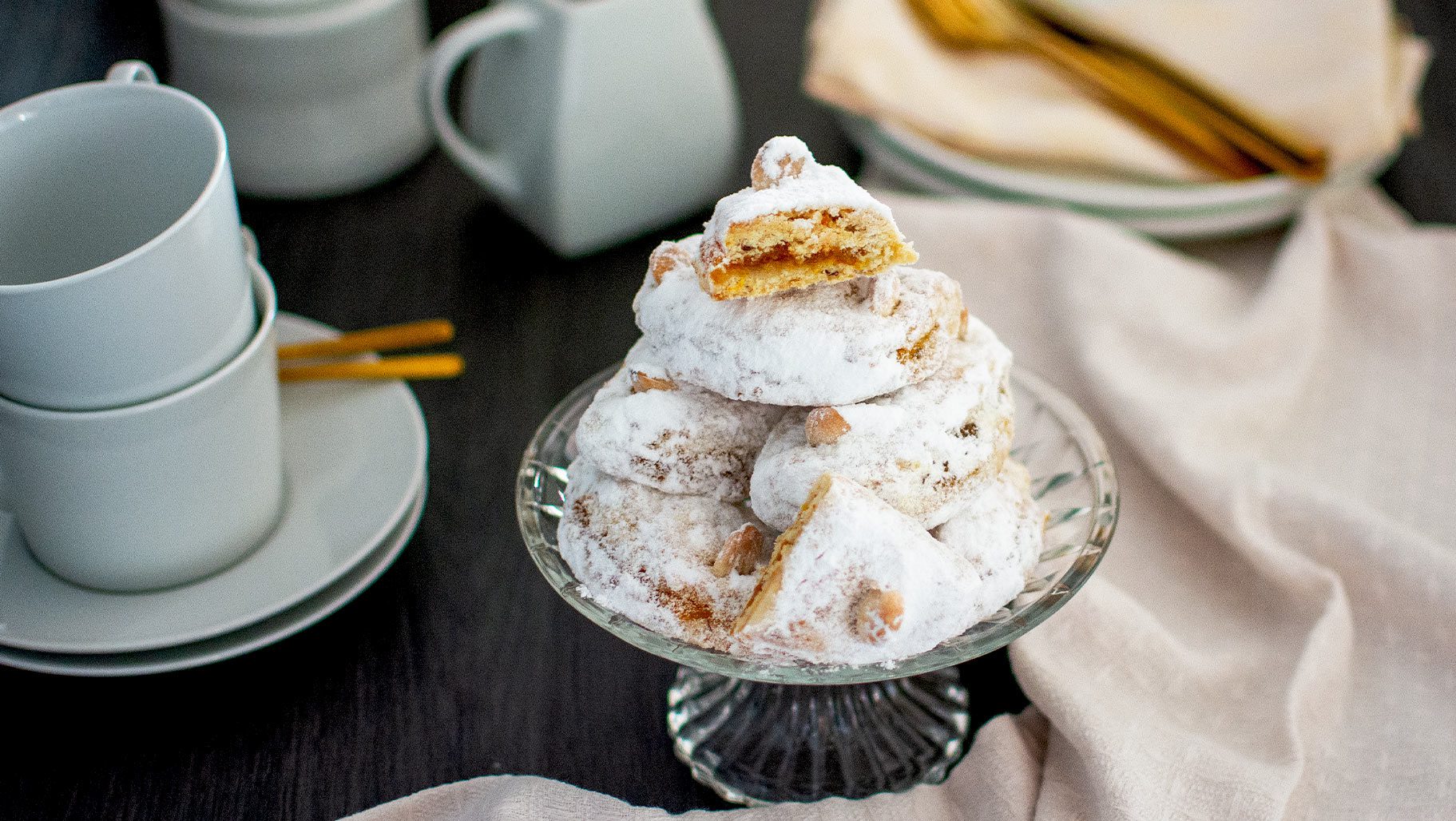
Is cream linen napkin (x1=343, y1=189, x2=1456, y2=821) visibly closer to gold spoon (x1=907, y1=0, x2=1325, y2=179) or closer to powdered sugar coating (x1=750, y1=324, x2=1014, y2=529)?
gold spoon (x1=907, y1=0, x2=1325, y2=179)

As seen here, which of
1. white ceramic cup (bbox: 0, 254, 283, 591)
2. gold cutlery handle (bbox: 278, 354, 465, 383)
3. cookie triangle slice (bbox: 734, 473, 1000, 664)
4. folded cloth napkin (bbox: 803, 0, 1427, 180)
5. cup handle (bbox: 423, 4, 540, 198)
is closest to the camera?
cookie triangle slice (bbox: 734, 473, 1000, 664)

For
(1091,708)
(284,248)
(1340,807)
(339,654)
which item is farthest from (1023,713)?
(284,248)

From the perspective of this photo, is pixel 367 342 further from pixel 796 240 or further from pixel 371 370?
pixel 796 240

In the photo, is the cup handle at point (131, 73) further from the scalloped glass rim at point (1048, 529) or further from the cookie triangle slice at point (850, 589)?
the cookie triangle slice at point (850, 589)

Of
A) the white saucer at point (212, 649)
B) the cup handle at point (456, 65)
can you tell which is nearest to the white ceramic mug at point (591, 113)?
the cup handle at point (456, 65)

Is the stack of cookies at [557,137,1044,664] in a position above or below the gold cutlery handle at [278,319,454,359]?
above

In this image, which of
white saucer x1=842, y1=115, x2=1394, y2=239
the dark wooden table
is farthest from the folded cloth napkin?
the dark wooden table
